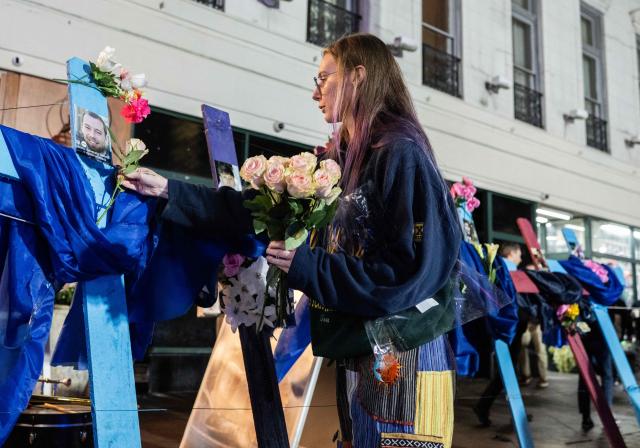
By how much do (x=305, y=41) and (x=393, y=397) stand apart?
6748mm

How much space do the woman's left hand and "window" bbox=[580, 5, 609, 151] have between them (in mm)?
11818

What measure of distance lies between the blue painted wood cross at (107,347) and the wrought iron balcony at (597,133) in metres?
11.5

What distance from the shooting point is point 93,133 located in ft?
7.02

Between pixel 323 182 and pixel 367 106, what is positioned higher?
pixel 367 106

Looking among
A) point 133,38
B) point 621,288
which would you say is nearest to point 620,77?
point 621,288

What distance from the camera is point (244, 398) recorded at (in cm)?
319

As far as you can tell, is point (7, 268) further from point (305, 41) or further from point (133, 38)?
point (305, 41)

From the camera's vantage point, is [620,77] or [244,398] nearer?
[244,398]

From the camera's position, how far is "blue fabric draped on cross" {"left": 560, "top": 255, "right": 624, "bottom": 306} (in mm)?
5105

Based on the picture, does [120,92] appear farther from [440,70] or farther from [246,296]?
[440,70]

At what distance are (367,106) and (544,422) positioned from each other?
5.08 meters

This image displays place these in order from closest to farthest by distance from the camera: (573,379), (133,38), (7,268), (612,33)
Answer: (7,268)
(133,38)
(573,379)
(612,33)

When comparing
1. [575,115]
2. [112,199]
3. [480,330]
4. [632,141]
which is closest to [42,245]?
[112,199]

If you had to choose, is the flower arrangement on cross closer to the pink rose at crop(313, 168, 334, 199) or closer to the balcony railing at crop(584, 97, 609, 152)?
the pink rose at crop(313, 168, 334, 199)
